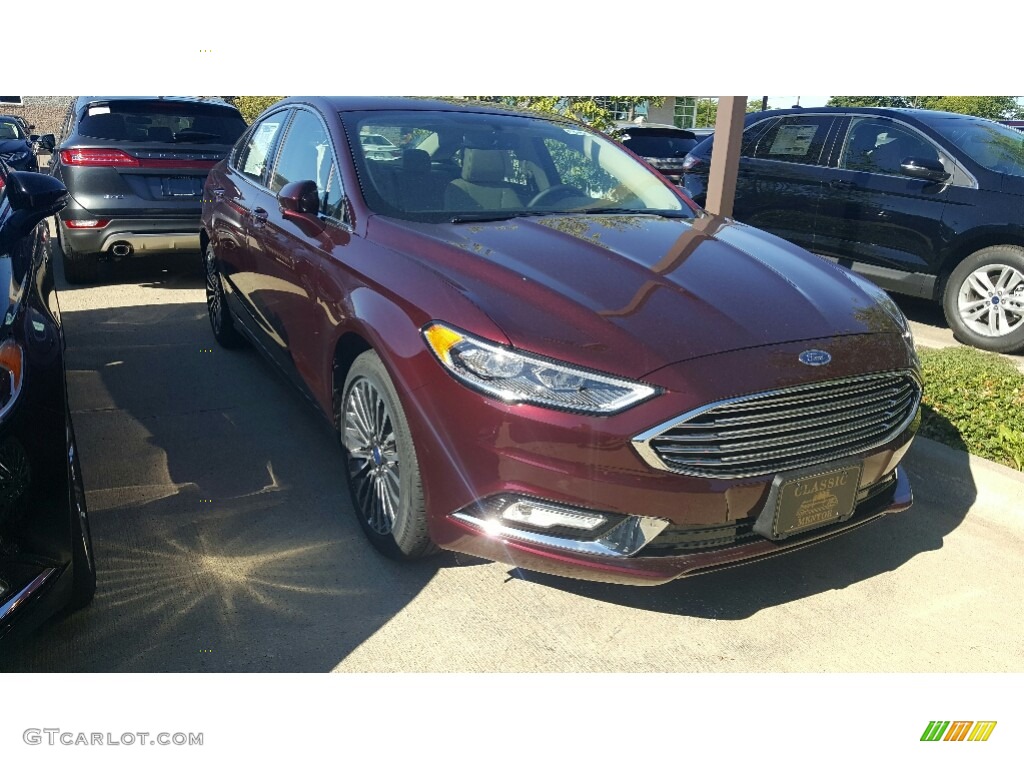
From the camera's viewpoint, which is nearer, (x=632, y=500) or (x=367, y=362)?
(x=632, y=500)

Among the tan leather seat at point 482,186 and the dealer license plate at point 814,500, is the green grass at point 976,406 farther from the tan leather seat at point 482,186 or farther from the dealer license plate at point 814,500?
the tan leather seat at point 482,186

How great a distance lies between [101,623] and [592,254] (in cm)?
206

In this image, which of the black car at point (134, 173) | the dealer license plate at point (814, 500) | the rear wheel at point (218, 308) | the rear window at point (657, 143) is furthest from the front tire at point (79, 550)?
the rear window at point (657, 143)

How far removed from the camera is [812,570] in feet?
10.6

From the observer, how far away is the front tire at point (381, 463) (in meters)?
2.86

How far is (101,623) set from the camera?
2.81 meters

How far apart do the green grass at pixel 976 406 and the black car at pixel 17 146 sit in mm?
9442

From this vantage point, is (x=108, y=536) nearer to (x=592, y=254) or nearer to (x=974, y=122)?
(x=592, y=254)

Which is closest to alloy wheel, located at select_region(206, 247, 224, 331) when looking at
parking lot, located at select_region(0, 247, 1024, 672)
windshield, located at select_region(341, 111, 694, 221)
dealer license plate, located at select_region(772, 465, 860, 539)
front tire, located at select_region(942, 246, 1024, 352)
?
parking lot, located at select_region(0, 247, 1024, 672)

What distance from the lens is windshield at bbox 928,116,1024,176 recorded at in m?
6.03

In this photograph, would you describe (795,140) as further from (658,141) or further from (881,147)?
(658,141)

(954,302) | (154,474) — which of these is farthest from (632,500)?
(954,302)

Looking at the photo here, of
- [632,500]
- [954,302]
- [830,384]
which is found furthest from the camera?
[954,302]
